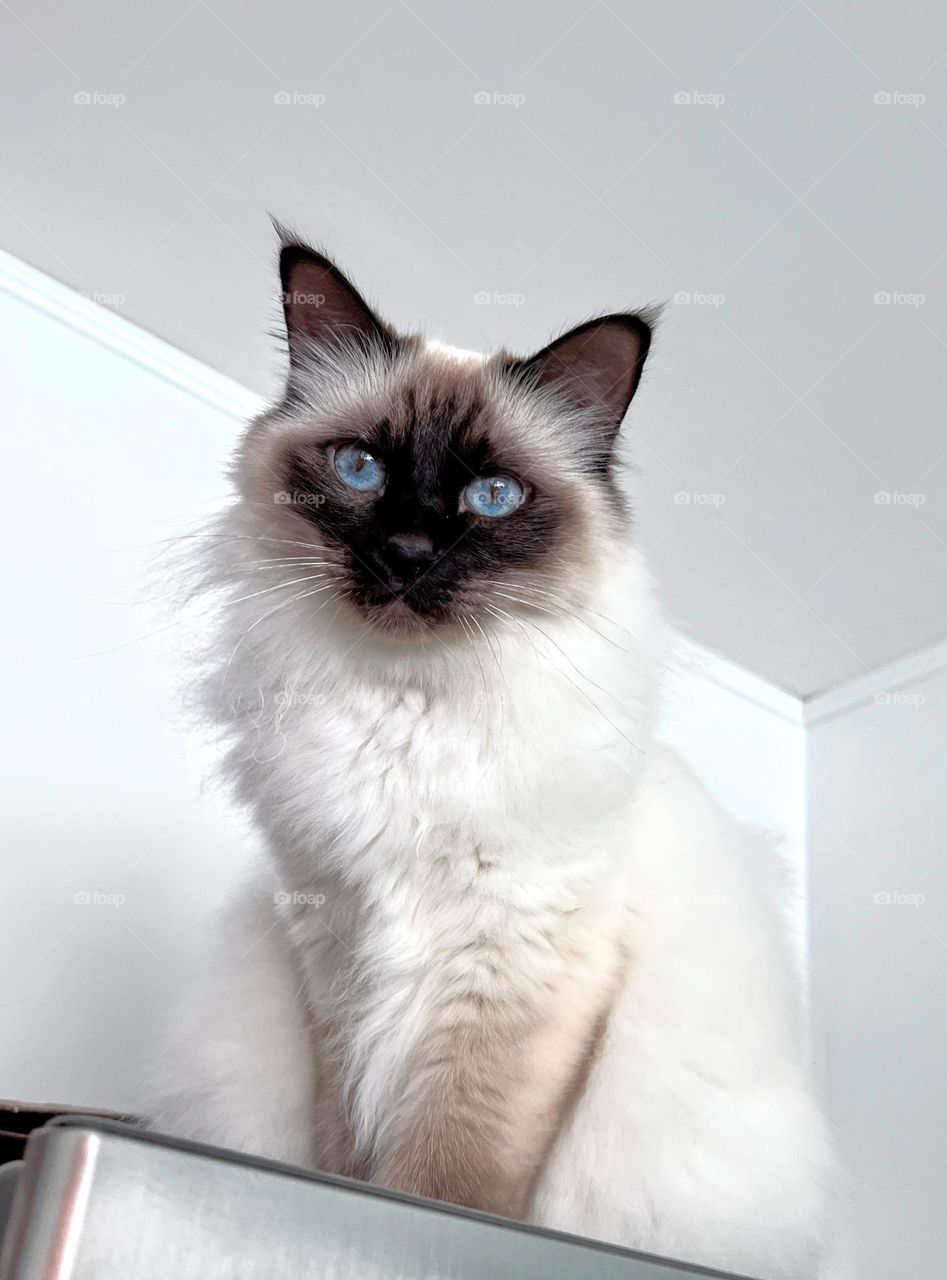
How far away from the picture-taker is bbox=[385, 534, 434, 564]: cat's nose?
1151mm

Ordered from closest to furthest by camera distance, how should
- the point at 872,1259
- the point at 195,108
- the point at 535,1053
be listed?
the point at 535,1053 < the point at 195,108 < the point at 872,1259

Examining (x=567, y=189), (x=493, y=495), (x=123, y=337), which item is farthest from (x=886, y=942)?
(x=123, y=337)

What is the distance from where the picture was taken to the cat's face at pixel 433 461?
3.90ft

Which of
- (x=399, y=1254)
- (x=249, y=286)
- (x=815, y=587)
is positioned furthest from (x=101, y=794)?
(x=815, y=587)

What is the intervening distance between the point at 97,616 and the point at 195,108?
102 cm

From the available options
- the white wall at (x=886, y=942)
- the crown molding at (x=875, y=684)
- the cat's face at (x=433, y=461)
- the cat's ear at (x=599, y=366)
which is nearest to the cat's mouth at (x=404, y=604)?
the cat's face at (x=433, y=461)

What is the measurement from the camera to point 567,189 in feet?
6.93

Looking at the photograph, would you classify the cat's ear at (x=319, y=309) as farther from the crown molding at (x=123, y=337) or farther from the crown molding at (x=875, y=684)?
the crown molding at (x=875, y=684)

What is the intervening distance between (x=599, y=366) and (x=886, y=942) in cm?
223

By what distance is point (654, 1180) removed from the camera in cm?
116

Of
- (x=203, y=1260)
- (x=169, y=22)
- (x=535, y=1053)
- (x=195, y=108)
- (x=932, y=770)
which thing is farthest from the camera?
(x=932, y=770)

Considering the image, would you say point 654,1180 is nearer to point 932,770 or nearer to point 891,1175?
point 891,1175

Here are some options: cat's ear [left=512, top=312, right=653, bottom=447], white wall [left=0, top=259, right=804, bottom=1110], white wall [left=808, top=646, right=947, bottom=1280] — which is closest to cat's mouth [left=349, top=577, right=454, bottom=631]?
cat's ear [left=512, top=312, right=653, bottom=447]

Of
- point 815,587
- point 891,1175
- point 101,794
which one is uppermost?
point 815,587
